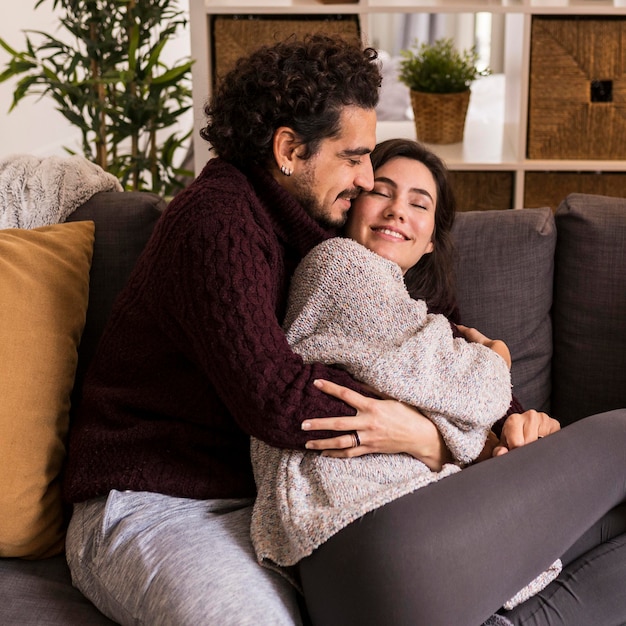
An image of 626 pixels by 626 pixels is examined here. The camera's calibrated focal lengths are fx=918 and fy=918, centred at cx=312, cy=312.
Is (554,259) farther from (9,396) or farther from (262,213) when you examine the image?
(9,396)

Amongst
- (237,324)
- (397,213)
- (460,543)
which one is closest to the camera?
(460,543)

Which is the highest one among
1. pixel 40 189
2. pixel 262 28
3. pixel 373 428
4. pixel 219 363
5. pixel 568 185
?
pixel 262 28

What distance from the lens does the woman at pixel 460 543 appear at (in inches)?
47.0

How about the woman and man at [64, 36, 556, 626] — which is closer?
the woman

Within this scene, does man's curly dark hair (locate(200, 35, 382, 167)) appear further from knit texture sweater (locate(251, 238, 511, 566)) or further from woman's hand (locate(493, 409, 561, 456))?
woman's hand (locate(493, 409, 561, 456))

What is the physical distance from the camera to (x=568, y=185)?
2.74 meters

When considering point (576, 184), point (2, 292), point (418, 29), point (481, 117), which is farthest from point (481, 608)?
point (418, 29)

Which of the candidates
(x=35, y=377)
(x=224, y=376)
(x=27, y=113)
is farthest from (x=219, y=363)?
(x=27, y=113)

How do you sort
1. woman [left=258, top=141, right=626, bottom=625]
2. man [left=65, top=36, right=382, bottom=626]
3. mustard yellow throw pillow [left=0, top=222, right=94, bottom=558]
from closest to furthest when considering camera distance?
woman [left=258, top=141, right=626, bottom=625]
man [left=65, top=36, right=382, bottom=626]
mustard yellow throw pillow [left=0, top=222, right=94, bottom=558]

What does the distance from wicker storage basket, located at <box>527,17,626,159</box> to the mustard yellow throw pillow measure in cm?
157

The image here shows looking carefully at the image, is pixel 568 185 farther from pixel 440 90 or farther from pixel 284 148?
pixel 284 148

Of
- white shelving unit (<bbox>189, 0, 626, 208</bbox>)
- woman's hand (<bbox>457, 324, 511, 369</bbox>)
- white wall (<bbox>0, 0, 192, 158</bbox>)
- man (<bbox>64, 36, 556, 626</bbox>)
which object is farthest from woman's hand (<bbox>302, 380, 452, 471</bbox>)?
white wall (<bbox>0, 0, 192, 158</bbox>)

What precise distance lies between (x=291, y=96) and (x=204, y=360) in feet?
1.54

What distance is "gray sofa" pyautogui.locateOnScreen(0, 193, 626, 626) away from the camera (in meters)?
1.78
